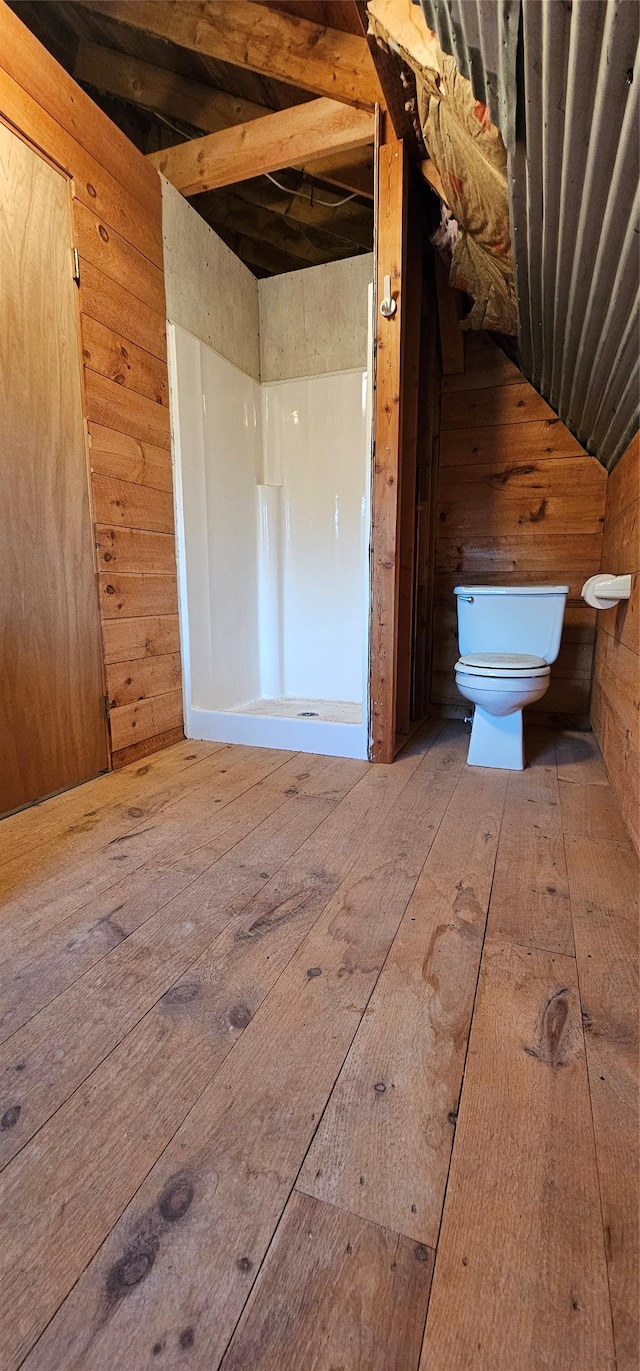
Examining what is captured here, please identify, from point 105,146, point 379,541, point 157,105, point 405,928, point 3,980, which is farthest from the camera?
point 157,105

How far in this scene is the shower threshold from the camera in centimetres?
248

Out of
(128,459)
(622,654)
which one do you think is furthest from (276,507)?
(622,654)

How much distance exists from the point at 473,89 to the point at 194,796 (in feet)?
6.24

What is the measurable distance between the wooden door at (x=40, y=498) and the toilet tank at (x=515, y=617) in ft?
5.13

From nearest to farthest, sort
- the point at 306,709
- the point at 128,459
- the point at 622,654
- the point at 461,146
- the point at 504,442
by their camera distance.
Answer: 1. the point at 461,146
2. the point at 622,654
3. the point at 128,459
4. the point at 504,442
5. the point at 306,709

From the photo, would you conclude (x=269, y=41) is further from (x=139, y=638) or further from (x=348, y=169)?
(x=139, y=638)

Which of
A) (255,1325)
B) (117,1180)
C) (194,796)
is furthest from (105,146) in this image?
(255,1325)

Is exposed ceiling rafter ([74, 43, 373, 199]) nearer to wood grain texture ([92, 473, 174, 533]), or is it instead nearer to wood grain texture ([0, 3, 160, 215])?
wood grain texture ([0, 3, 160, 215])

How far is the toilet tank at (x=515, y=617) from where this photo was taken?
222 centimetres

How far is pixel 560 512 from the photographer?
8.13ft

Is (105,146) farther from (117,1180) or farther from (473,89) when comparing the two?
(117,1180)

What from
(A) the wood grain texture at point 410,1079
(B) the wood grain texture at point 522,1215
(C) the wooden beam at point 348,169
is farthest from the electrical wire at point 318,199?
(B) the wood grain texture at point 522,1215

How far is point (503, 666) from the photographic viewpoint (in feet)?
6.31

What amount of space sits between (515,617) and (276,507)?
4.45 ft
